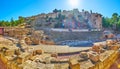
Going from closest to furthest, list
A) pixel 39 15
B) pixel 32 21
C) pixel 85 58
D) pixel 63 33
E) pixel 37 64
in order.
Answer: pixel 37 64 → pixel 85 58 → pixel 63 33 → pixel 32 21 → pixel 39 15

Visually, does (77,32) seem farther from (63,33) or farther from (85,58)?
(85,58)

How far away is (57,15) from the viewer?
4775 cm

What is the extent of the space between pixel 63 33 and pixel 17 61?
27567 millimetres

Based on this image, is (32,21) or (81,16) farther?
(81,16)

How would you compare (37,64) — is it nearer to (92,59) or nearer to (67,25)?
(92,59)

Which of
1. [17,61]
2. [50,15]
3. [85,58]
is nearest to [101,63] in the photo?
[85,58]

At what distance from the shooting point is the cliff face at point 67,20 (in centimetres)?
4297

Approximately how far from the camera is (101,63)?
25.1ft

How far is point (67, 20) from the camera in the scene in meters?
45.8

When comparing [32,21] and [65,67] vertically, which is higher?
[32,21]

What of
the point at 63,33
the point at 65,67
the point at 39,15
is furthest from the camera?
the point at 39,15

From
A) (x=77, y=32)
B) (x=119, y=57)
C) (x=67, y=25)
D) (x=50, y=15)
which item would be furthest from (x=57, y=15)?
(x=119, y=57)

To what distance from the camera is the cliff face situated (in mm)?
42969

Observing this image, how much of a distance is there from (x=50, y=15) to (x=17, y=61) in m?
38.8
